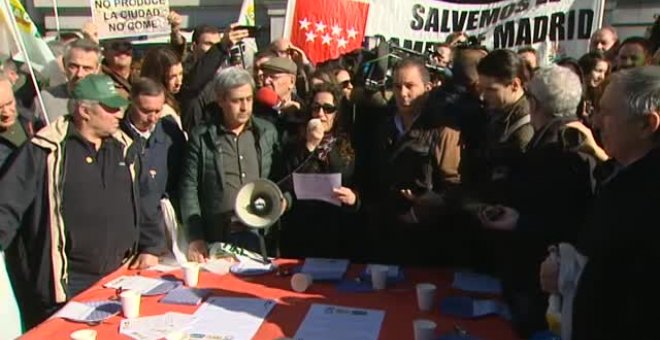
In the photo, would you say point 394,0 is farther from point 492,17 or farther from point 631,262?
point 631,262

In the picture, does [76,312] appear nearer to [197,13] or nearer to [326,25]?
[326,25]

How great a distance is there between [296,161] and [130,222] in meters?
0.99

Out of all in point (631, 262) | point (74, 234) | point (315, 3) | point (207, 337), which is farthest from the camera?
point (315, 3)

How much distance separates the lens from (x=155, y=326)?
2590mm

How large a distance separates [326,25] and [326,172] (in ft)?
9.46

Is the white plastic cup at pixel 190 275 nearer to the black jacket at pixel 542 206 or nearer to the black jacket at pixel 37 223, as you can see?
the black jacket at pixel 37 223

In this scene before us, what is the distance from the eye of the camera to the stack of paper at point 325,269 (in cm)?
318

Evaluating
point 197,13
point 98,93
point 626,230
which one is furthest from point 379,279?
point 197,13

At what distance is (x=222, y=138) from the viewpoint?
377 cm

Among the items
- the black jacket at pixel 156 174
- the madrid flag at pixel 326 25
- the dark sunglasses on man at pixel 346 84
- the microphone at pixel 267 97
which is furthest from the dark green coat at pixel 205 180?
the madrid flag at pixel 326 25

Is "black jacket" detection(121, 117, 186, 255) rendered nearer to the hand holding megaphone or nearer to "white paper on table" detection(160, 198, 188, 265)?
"white paper on table" detection(160, 198, 188, 265)

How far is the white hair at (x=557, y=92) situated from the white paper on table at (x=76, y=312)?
215 centimetres

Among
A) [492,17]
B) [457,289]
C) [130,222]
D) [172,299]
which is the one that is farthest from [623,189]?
[492,17]

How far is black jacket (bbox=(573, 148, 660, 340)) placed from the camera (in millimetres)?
1852
